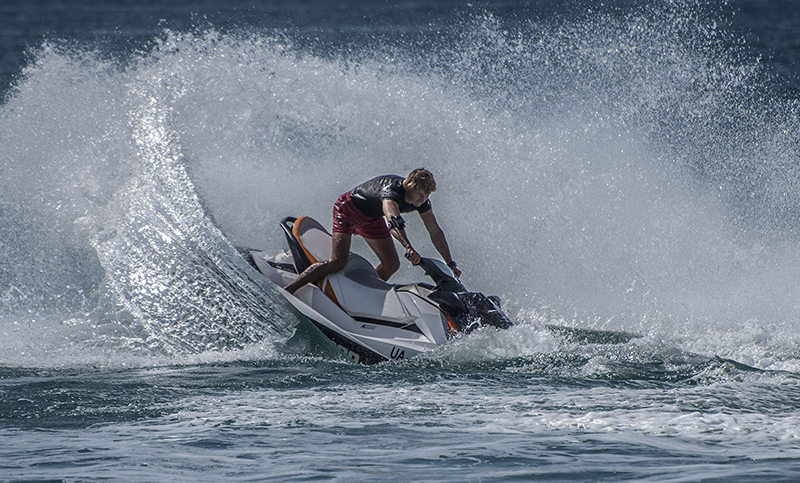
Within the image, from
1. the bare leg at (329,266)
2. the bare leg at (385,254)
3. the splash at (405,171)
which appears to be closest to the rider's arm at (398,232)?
the bare leg at (329,266)

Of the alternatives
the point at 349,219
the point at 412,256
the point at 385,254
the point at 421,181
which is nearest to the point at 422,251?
the point at 385,254

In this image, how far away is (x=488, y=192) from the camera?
8375 millimetres

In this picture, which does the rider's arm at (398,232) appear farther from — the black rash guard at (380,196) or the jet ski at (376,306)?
the jet ski at (376,306)

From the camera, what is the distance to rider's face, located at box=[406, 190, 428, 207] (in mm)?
5219

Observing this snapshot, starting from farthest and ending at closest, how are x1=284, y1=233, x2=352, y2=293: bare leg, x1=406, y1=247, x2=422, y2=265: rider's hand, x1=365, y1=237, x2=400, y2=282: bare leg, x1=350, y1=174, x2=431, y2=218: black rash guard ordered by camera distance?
1. x1=365, y1=237, x2=400, y2=282: bare leg
2. x1=284, y1=233, x2=352, y2=293: bare leg
3. x1=350, y1=174, x2=431, y2=218: black rash guard
4. x1=406, y1=247, x2=422, y2=265: rider's hand

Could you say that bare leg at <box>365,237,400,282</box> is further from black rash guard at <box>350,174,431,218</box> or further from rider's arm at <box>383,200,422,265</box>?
rider's arm at <box>383,200,422,265</box>

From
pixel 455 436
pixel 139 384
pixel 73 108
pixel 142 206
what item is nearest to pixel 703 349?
pixel 455 436

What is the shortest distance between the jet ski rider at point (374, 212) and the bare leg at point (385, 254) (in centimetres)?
2

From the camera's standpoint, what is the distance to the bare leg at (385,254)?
19.4 ft

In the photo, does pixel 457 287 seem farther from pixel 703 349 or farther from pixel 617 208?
pixel 617 208

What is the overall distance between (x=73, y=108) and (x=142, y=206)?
Result: 8.03 ft

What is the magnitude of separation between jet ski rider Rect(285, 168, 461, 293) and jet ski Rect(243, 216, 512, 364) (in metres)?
0.11

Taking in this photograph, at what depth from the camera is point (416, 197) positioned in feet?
17.3

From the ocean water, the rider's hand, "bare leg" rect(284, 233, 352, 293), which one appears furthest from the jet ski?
the rider's hand
